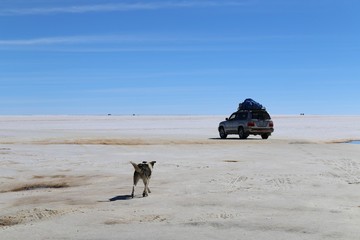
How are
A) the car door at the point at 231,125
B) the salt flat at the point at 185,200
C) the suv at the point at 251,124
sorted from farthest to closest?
1. the car door at the point at 231,125
2. the suv at the point at 251,124
3. the salt flat at the point at 185,200

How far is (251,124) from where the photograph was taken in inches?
1416

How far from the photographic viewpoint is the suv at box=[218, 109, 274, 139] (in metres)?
36.0

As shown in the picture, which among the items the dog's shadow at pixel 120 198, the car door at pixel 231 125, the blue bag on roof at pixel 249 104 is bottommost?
the dog's shadow at pixel 120 198

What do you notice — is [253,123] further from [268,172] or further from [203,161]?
[268,172]

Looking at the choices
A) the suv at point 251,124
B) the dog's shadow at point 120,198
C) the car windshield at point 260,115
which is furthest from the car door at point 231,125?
the dog's shadow at point 120,198

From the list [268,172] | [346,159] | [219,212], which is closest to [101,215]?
[219,212]

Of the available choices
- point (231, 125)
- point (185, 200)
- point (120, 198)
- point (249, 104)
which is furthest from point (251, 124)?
point (185, 200)

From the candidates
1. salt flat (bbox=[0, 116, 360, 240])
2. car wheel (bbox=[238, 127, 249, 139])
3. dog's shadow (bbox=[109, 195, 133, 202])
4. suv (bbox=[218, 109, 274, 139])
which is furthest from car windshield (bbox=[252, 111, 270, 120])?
dog's shadow (bbox=[109, 195, 133, 202])

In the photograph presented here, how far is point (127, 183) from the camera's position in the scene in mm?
13781

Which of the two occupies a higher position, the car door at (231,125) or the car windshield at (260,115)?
the car windshield at (260,115)

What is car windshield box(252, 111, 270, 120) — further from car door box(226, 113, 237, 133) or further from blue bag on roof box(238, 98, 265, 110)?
blue bag on roof box(238, 98, 265, 110)

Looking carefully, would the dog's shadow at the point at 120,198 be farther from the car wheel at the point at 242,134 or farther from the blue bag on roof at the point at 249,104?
the blue bag on roof at the point at 249,104

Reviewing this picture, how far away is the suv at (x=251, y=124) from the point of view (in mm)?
36000

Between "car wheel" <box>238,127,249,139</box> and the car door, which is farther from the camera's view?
the car door
